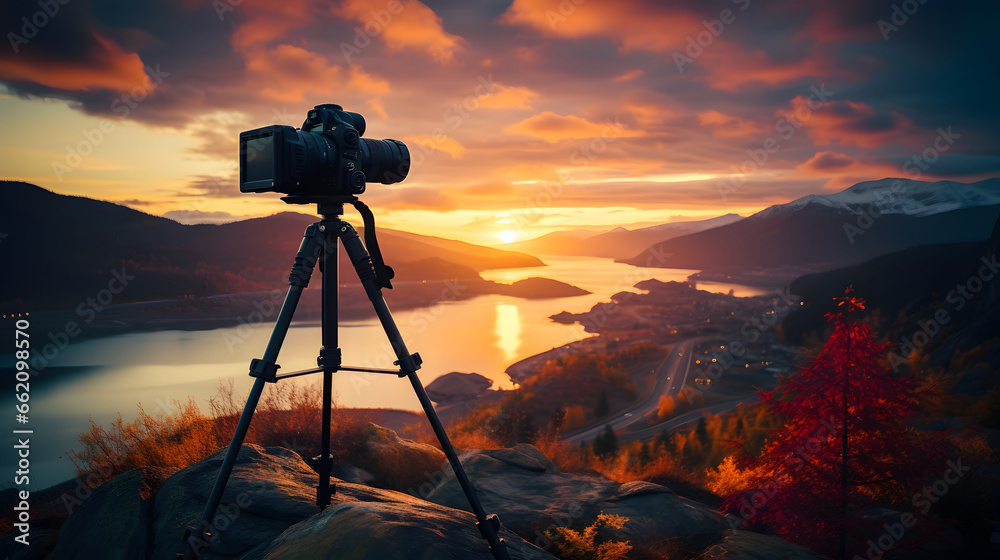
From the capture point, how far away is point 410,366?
2766 millimetres

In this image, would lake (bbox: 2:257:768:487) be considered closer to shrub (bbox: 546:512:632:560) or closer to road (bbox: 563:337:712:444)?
shrub (bbox: 546:512:632:560)

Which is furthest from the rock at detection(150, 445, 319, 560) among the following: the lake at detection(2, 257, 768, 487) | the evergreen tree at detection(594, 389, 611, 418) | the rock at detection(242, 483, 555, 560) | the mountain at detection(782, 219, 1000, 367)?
the evergreen tree at detection(594, 389, 611, 418)

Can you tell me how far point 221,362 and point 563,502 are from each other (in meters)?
59.2

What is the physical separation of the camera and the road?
38.1m

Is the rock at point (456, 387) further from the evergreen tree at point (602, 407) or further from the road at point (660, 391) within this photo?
the road at point (660, 391)

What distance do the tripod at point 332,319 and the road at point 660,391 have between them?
123 ft

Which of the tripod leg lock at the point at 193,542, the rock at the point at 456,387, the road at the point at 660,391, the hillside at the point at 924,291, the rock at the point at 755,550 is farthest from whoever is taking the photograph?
the rock at the point at 456,387

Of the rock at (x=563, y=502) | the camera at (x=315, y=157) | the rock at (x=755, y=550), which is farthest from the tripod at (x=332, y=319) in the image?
the rock at (x=755, y=550)

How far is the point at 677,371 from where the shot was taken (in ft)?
223

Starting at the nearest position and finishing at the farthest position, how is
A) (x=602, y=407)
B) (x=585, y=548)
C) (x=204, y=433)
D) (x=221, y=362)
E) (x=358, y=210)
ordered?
(x=358, y=210)
(x=585, y=548)
(x=204, y=433)
(x=602, y=407)
(x=221, y=362)

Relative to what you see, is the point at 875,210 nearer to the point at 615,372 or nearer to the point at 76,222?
the point at 615,372

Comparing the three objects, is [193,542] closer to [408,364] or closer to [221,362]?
[408,364]

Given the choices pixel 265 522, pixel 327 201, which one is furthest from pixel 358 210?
pixel 265 522

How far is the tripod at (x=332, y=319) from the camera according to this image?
2.52 meters
